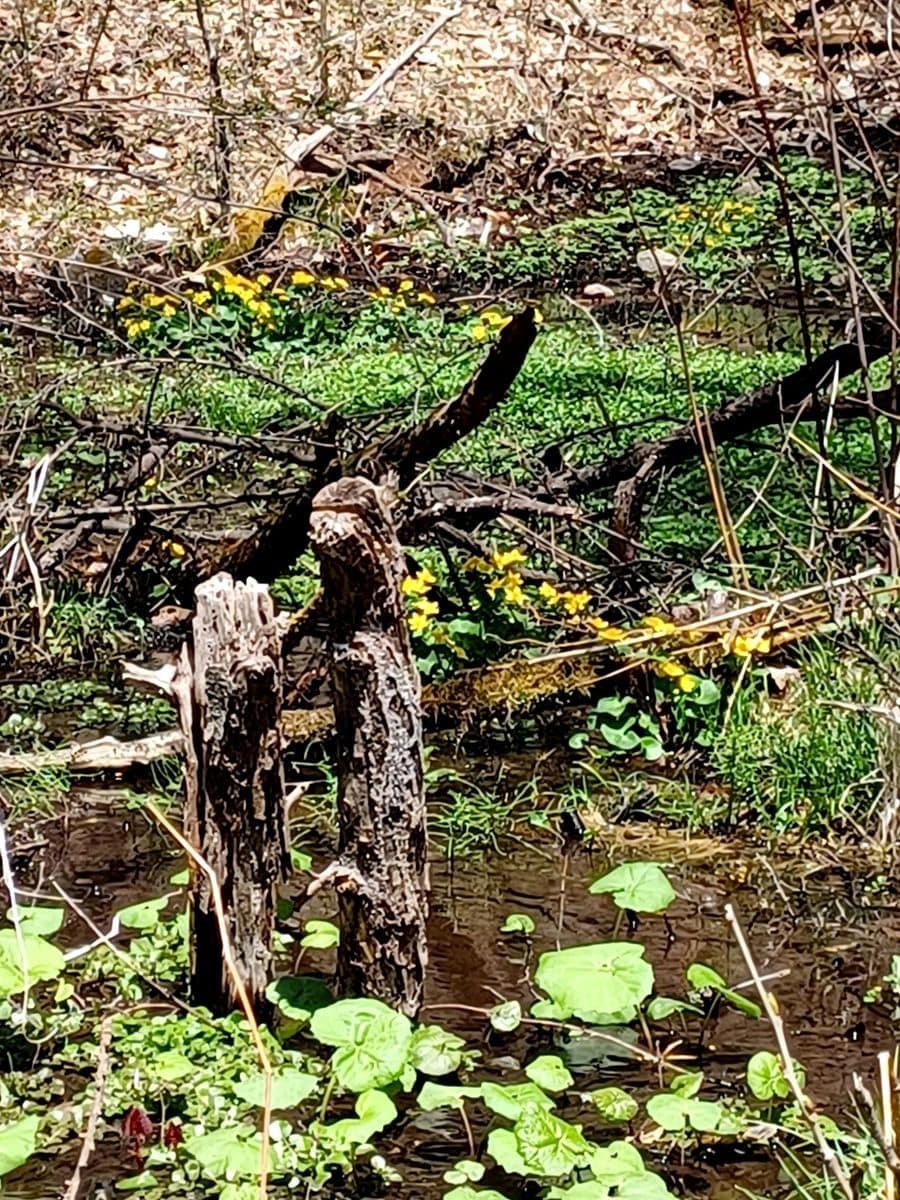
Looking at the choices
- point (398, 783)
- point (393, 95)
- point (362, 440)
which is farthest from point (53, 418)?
point (393, 95)

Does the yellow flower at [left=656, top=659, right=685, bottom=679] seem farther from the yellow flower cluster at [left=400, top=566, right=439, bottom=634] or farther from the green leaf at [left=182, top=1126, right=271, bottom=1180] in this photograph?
the green leaf at [left=182, top=1126, right=271, bottom=1180]

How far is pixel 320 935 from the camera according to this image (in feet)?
10.8

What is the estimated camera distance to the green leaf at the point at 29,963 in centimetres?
293

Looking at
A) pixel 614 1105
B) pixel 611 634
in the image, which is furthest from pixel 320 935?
pixel 611 634

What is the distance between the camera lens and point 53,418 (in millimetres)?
6293

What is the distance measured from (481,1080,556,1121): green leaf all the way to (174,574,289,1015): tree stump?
541 mm

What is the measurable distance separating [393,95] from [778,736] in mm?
7918

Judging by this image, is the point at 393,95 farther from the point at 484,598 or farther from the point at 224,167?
the point at 484,598

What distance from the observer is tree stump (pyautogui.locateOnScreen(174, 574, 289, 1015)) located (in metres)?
2.86

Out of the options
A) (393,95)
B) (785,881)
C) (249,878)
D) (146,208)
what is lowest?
(785,881)

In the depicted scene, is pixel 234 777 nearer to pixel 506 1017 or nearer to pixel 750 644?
pixel 506 1017

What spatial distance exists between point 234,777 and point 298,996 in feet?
1.40

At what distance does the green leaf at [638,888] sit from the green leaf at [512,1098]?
46cm

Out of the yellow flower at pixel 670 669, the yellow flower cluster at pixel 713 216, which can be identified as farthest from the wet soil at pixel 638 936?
the yellow flower cluster at pixel 713 216
